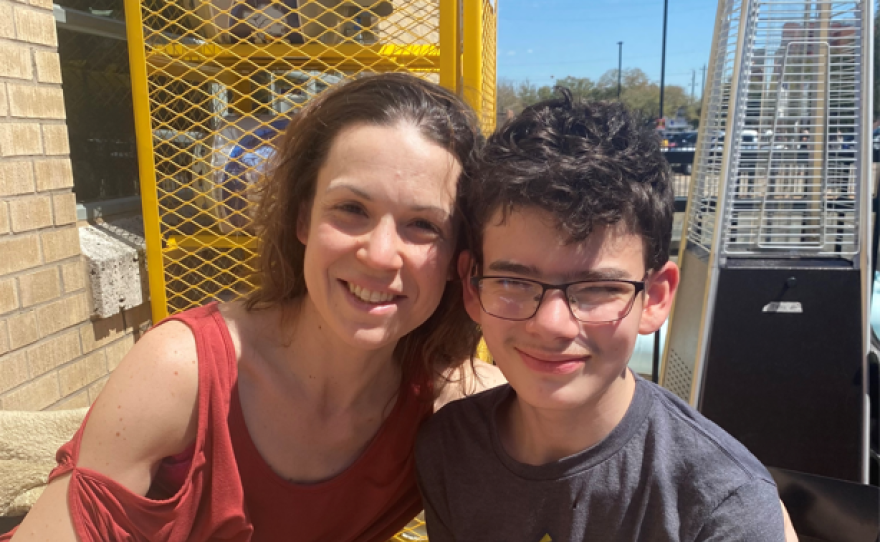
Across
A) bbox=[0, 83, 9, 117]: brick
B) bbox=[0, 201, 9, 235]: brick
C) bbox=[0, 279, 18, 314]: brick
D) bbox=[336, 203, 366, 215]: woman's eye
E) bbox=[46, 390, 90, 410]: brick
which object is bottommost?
bbox=[46, 390, 90, 410]: brick

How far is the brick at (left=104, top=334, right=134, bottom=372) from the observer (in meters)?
2.70

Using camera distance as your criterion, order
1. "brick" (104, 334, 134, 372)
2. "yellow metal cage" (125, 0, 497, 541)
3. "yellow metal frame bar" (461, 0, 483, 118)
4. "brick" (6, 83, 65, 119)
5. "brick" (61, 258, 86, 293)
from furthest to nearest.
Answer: "brick" (104, 334, 134, 372)
"brick" (61, 258, 86, 293)
"brick" (6, 83, 65, 119)
"yellow metal cage" (125, 0, 497, 541)
"yellow metal frame bar" (461, 0, 483, 118)

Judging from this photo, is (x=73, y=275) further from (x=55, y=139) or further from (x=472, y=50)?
(x=472, y=50)

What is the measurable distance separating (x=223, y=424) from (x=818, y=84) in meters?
2.27

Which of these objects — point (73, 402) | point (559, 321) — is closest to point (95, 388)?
point (73, 402)

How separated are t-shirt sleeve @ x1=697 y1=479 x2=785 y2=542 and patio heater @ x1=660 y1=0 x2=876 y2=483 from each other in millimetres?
1422

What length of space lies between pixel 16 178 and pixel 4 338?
1.71 feet

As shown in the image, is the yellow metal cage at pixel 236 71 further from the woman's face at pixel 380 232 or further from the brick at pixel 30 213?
the woman's face at pixel 380 232

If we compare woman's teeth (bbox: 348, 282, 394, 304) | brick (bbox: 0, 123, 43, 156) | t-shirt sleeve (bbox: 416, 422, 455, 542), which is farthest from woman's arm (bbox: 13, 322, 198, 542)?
brick (bbox: 0, 123, 43, 156)

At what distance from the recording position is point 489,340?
124 centimetres

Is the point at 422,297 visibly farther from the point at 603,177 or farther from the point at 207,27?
the point at 207,27

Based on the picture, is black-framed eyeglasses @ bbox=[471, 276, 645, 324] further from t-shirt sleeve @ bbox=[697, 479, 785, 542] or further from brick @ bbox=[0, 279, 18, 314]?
brick @ bbox=[0, 279, 18, 314]

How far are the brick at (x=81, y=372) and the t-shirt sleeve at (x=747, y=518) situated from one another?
7.34 feet

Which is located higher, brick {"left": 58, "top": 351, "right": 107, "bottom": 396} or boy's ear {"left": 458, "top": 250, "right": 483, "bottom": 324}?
boy's ear {"left": 458, "top": 250, "right": 483, "bottom": 324}
